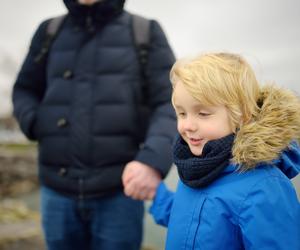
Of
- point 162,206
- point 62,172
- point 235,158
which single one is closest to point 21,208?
point 62,172

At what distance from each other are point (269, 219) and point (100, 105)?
1.03 metres

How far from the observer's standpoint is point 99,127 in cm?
190

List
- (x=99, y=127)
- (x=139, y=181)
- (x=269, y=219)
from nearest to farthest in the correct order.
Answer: (x=269, y=219) → (x=139, y=181) → (x=99, y=127)

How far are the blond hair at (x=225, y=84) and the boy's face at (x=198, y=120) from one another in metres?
0.02

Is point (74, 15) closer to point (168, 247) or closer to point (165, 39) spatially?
point (165, 39)

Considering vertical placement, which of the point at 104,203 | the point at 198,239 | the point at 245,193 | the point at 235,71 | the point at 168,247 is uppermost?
the point at 235,71

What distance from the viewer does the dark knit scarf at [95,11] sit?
1971 mm

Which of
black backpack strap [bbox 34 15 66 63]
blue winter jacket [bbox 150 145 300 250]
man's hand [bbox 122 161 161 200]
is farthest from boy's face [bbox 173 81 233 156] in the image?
black backpack strap [bbox 34 15 66 63]

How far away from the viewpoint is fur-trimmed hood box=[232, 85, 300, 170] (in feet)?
3.89

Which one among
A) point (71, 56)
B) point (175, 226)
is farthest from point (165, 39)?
point (175, 226)

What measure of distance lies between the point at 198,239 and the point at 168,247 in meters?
0.18

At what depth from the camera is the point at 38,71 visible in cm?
218

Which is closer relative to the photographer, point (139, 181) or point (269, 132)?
point (269, 132)

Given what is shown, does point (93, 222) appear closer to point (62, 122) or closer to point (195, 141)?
point (62, 122)
